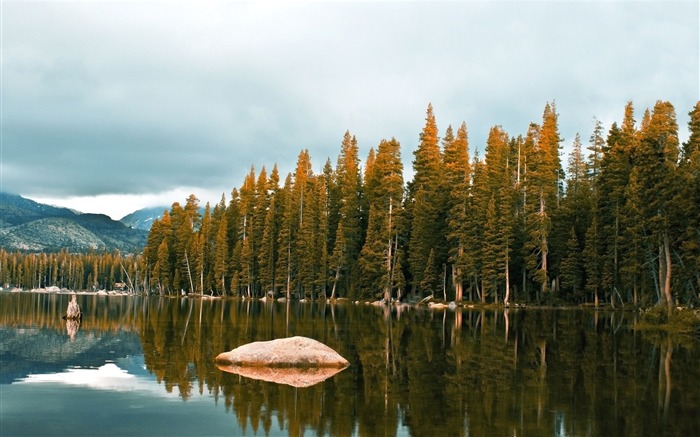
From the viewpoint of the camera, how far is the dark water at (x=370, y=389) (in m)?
12.4

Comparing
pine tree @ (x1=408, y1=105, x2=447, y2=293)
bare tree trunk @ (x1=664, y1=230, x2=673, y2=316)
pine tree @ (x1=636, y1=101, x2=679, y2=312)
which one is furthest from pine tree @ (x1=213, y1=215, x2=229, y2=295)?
bare tree trunk @ (x1=664, y1=230, x2=673, y2=316)

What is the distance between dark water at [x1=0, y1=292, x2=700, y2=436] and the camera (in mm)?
12398

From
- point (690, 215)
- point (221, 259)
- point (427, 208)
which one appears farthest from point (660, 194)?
point (221, 259)

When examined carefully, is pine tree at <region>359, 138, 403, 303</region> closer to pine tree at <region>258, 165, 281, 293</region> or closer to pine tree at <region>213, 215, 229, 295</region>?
pine tree at <region>258, 165, 281, 293</region>

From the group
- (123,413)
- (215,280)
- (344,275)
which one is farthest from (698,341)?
(215,280)

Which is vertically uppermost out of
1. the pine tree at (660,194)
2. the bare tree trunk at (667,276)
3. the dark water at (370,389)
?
the pine tree at (660,194)

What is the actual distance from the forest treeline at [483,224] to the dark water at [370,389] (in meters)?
18.0

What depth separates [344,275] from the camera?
3334 inches

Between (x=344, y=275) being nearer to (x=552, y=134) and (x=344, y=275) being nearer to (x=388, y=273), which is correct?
(x=388, y=273)

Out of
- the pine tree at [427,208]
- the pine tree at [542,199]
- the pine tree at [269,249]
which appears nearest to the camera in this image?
the pine tree at [542,199]

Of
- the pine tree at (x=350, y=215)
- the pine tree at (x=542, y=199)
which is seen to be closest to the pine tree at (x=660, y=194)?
the pine tree at (x=542, y=199)

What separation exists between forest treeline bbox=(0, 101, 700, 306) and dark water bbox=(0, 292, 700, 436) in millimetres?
18016

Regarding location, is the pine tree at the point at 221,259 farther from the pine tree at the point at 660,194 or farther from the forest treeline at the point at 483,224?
the pine tree at the point at 660,194

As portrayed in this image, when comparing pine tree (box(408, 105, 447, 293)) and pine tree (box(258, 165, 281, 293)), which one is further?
pine tree (box(258, 165, 281, 293))
